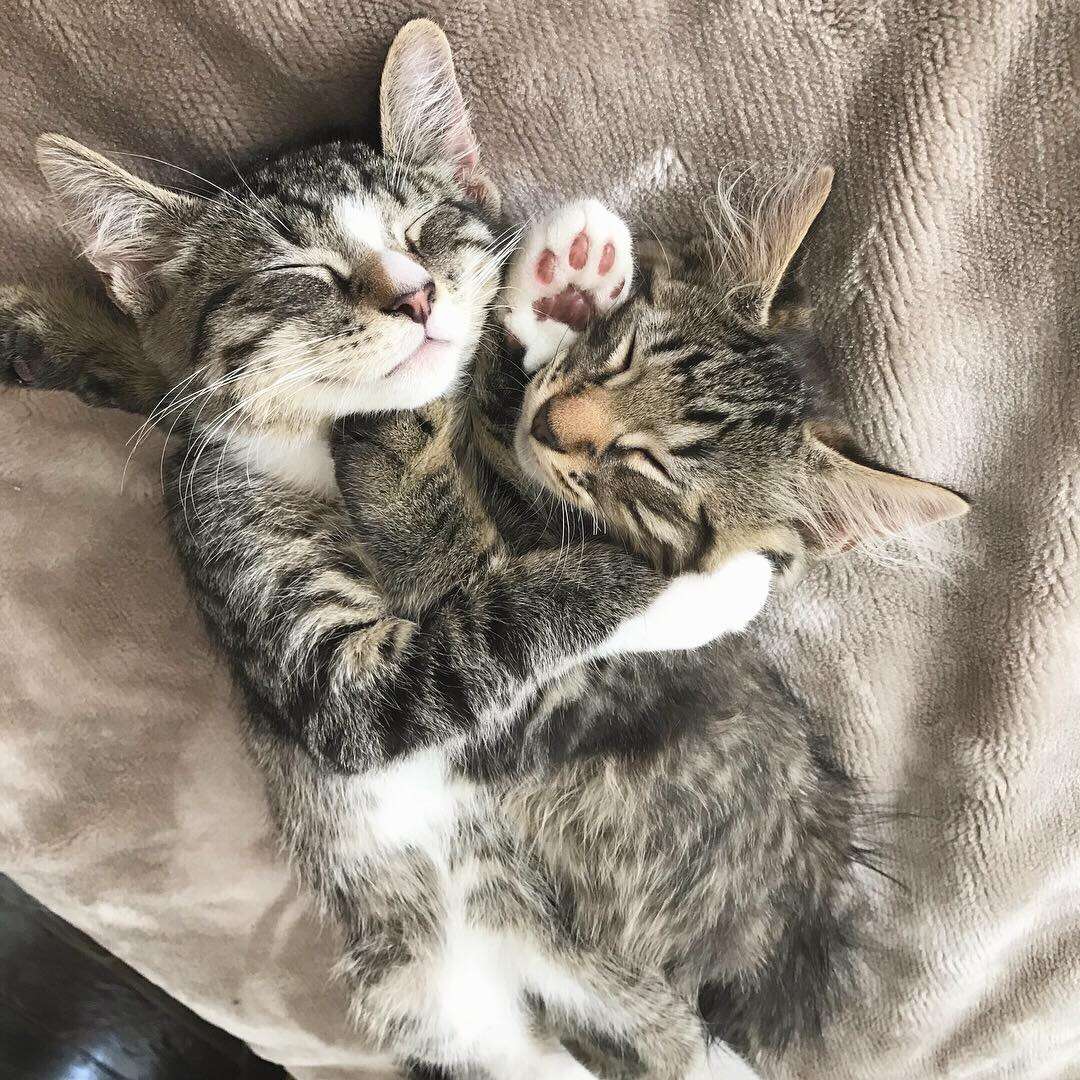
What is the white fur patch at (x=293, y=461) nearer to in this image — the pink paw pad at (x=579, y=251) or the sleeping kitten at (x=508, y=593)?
the sleeping kitten at (x=508, y=593)

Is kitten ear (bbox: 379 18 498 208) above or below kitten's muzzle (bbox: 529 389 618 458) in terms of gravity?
above

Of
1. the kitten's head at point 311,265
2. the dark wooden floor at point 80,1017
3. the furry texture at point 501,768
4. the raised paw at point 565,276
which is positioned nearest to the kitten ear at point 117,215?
the kitten's head at point 311,265

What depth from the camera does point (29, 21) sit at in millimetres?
1002

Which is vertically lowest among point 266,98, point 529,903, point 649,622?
point 529,903

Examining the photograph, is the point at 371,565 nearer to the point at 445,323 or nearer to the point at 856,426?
the point at 445,323

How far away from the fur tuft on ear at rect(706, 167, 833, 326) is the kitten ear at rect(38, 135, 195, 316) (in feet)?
2.26

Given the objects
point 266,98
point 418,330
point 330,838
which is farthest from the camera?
point 330,838

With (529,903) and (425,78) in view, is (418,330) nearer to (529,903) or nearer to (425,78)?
(425,78)

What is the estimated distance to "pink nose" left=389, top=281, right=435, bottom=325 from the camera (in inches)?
36.9

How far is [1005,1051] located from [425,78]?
1.73m

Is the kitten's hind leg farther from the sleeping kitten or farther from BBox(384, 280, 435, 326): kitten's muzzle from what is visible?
BBox(384, 280, 435, 326): kitten's muzzle

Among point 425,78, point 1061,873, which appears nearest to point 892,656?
point 1061,873

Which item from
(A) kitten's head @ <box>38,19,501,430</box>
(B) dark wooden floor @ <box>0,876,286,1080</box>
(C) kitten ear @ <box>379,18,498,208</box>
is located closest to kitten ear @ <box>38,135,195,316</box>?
(A) kitten's head @ <box>38,19,501,430</box>

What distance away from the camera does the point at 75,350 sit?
3.87 ft
